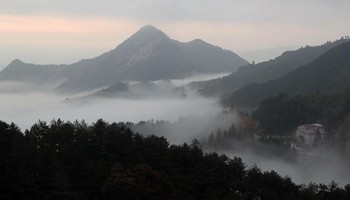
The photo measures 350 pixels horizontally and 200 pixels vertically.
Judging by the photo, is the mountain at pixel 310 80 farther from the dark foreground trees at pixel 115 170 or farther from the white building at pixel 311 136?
the dark foreground trees at pixel 115 170

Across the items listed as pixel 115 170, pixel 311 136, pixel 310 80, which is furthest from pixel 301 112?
pixel 115 170

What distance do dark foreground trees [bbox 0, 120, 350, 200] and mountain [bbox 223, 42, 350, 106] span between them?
122 m

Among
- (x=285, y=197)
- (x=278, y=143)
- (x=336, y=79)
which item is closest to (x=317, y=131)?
(x=278, y=143)

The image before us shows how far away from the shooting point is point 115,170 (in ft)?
84.4

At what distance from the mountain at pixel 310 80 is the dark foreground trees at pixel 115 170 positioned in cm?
12166

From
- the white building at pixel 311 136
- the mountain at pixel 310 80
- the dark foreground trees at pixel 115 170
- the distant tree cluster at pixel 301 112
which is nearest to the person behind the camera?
the dark foreground trees at pixel 115 170

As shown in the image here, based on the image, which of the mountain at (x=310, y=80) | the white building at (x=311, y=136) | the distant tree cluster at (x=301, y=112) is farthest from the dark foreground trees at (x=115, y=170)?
the mountain at (x=310, y=80)

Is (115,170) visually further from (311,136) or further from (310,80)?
(310,80)

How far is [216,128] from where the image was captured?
113875 millimetres

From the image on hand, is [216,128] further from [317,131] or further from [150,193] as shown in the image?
[150,193]

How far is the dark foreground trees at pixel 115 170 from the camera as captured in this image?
23.6m

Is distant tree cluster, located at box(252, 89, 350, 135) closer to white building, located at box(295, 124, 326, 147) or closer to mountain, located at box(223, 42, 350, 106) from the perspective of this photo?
white building, located at box(295, 124, 326, 147)

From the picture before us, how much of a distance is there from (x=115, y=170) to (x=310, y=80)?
456 feet

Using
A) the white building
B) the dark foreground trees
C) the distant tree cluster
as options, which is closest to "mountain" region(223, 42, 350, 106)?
the distant tree cluster
